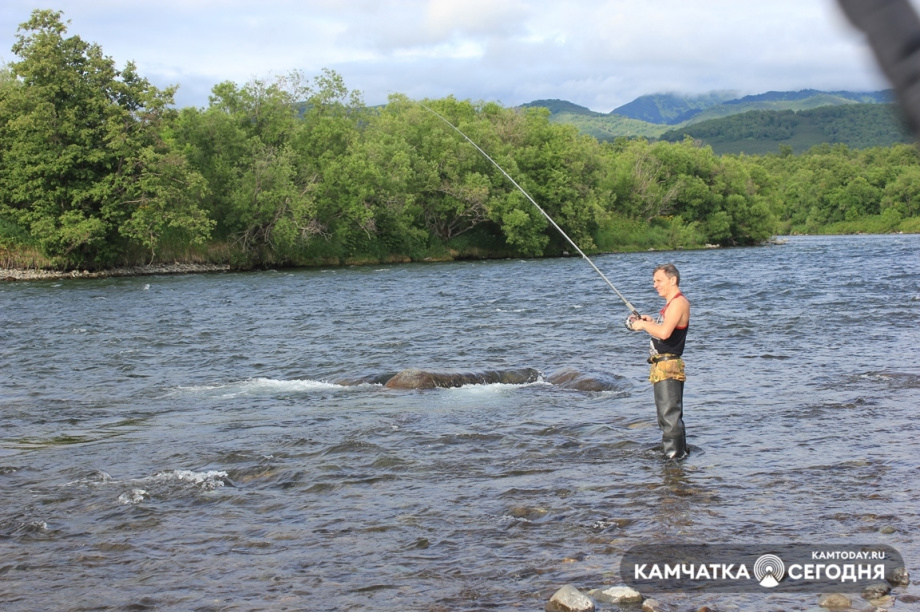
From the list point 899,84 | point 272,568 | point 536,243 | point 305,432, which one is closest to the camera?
point 899,84

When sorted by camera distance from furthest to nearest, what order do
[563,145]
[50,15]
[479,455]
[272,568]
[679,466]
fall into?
[563,145], [50,15], [479,455], [679,466], [272,568]

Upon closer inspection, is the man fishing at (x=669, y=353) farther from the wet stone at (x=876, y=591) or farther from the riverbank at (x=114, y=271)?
the riverbank at (x=114, y=271)

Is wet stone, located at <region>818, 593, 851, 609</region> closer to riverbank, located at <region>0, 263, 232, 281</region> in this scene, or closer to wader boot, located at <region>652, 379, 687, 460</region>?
wader boot, located at <region>652, 379, 687, 460</region>

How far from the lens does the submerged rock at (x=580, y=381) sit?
510 inches

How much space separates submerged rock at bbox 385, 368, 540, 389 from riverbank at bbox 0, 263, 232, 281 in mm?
33677

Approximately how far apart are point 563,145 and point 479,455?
2306 inches

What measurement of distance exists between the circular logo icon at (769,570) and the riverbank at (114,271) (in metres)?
41.6

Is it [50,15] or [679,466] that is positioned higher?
[50,15]

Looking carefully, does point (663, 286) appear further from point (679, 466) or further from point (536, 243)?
point (536, 243)

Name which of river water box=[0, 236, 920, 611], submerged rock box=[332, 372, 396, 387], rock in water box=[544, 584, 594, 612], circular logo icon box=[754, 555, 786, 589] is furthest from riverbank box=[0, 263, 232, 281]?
circular logo icon box=[754, 555, 786, 589]

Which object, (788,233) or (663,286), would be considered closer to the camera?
(663,286)

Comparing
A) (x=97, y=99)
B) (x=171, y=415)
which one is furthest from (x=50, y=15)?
(x=171, y=415)

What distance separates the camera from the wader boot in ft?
28.2

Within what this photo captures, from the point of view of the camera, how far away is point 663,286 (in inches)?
339
